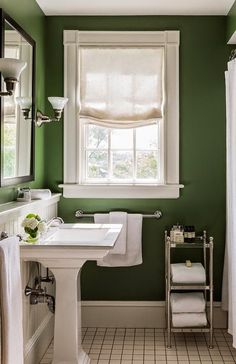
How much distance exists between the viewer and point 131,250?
4.07 metres

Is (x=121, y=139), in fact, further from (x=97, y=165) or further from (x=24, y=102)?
(x=24, y=102)

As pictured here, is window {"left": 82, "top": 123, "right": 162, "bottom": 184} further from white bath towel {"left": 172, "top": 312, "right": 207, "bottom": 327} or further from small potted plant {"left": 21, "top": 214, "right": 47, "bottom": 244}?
small potted plant {"left": 21, "top": 214, "right": 47, "bottom": 244}

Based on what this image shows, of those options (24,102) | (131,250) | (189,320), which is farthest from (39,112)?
(189,320)

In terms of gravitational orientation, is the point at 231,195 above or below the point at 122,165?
below

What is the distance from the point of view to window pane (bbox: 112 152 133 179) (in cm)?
420

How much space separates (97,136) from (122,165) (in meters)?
0.31

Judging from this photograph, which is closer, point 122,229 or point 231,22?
point 231,22

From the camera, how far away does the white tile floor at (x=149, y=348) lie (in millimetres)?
3502

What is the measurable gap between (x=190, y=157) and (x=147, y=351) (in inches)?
59.3

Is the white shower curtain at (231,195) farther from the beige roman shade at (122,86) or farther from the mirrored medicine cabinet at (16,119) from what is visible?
the mirrored medicine cabinet at (16,119)

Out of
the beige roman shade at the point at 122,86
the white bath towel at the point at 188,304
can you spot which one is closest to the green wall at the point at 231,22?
the beige roman shade at the point at 122,86

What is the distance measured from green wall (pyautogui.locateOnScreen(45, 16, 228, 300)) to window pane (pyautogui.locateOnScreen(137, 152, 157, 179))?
21 centimetres

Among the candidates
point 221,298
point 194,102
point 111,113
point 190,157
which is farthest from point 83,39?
point 221,298

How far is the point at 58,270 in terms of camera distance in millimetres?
3104
